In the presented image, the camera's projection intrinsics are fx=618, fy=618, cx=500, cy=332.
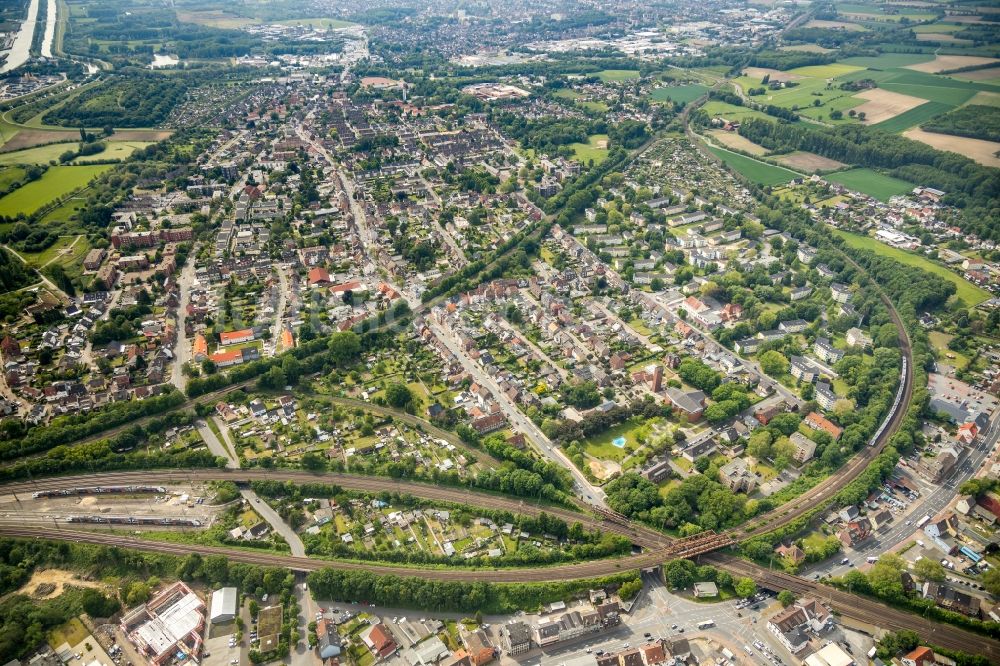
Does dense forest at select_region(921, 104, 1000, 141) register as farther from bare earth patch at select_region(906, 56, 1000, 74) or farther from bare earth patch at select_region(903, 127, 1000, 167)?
bare earth patch at select_region(906, 56, 1000, 74)

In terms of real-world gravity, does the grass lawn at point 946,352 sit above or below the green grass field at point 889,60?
below

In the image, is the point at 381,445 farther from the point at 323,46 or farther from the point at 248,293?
the point at 323,46

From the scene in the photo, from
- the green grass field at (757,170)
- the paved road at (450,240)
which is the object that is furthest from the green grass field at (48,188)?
the green grass field at (757,170)

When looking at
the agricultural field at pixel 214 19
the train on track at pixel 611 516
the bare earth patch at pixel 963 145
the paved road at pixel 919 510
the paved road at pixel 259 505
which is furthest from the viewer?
the agricultural field at pixel 214 19

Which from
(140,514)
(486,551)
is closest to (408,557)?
(486,551)

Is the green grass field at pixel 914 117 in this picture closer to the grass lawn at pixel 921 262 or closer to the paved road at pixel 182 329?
the grass lawn at pixel 921 262

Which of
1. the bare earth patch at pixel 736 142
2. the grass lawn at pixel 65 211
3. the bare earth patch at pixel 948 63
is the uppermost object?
the bare earth patch at pixel 948 63
